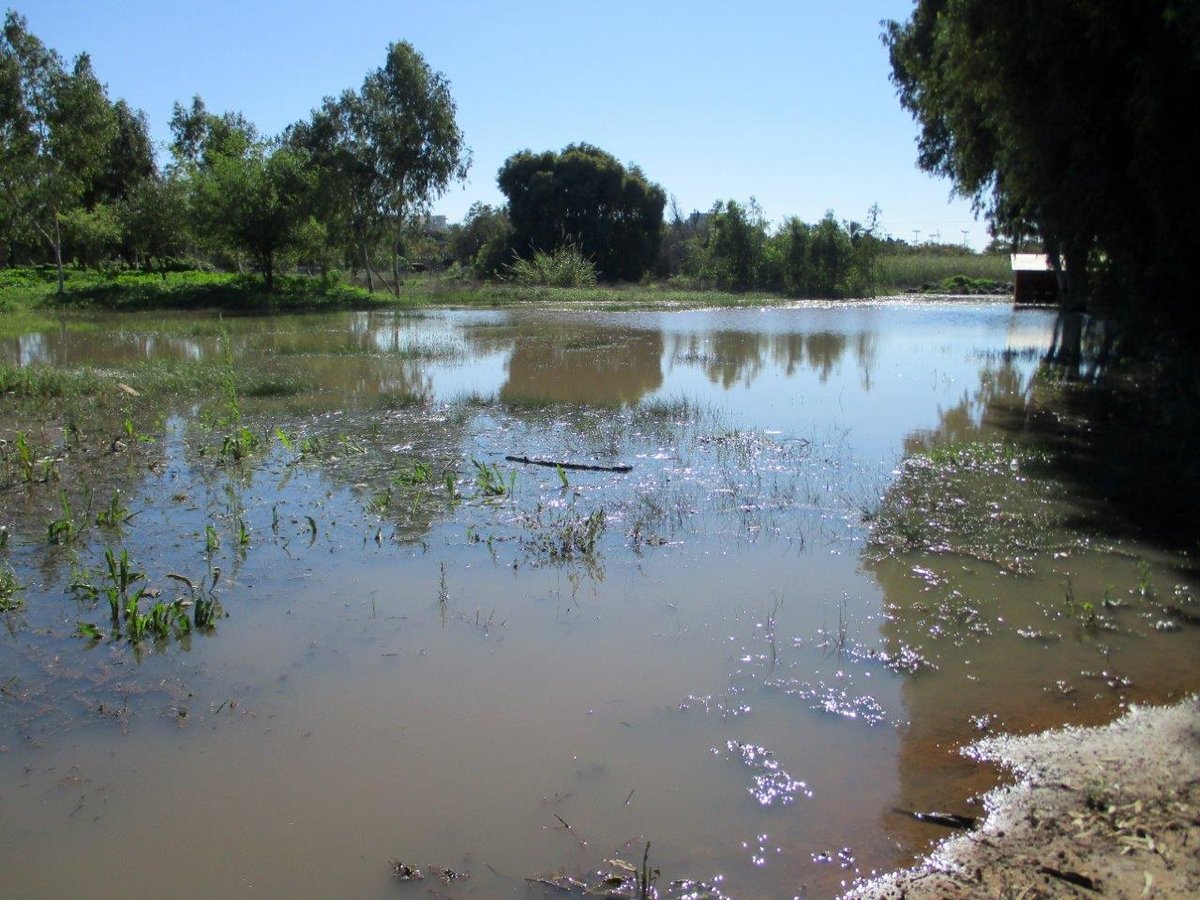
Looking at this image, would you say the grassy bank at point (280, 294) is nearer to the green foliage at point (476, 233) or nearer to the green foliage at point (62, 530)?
the green foliage at point (476, 233)

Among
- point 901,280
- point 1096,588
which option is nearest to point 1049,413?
point 1096,588

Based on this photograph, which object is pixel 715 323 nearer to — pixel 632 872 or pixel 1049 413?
pixel 1049 413

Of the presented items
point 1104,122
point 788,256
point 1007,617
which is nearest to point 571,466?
point 1007,617

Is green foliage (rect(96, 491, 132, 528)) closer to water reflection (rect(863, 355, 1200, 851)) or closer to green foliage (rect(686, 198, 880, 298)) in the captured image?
water reflection (rect(863, 355, 1200, 851))

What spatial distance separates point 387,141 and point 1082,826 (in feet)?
124

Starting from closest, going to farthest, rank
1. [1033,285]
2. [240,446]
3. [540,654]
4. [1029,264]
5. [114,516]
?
1. [540,654]
2. [114,516]
3. [240,446]
4. [1029,264]
5. [1033,285]

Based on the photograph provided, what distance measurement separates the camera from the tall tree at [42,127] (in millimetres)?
30562

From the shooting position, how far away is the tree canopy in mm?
9891

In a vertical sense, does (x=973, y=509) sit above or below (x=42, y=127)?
below

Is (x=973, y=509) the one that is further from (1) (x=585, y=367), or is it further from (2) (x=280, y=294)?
(2) (x=280, y=294)

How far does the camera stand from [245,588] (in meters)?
6.41

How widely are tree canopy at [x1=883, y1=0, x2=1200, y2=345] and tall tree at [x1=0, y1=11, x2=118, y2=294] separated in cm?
3017

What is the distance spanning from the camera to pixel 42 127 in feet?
104

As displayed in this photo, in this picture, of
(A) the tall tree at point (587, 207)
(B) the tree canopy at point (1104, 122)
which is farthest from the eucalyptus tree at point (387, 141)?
(B) the tree canopy at point (1104, 122)
